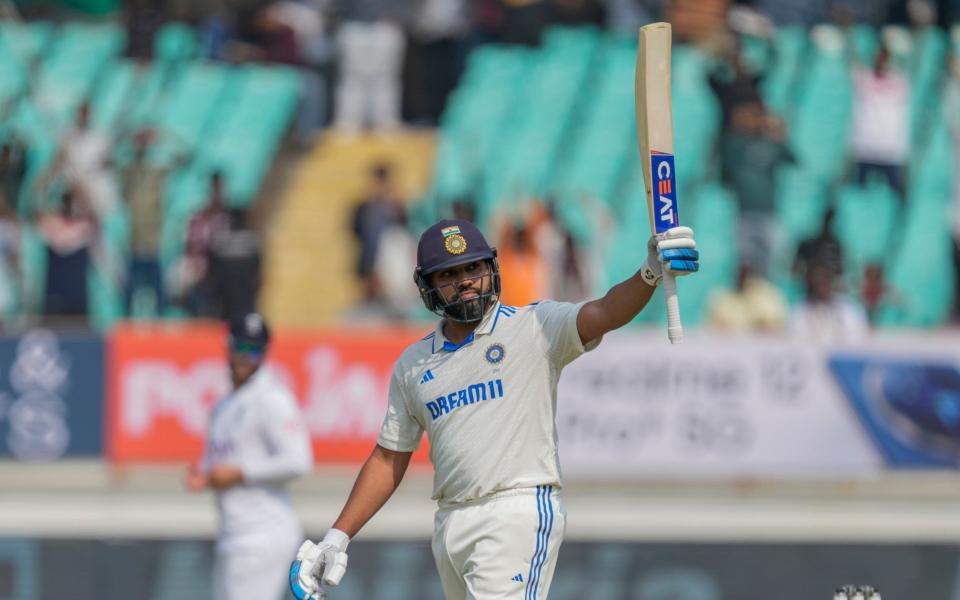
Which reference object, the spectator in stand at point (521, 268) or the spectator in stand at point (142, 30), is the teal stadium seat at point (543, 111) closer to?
the spectator in stand at point (521, 268)

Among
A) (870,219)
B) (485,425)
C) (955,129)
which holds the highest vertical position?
(955,129)

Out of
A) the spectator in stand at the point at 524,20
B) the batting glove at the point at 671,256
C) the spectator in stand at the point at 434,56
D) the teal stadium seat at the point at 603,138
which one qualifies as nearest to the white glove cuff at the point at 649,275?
the batting glove at the point at 671,256

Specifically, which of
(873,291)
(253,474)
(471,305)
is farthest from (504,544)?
(873,291)

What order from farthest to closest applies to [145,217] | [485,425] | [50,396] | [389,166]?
1. [389,166]
2. [145,217]
3. [50,396]
4. [485,425]

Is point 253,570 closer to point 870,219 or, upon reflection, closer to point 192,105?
point 870,219

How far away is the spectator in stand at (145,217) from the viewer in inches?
587

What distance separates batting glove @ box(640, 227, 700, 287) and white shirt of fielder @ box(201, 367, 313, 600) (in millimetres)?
3041

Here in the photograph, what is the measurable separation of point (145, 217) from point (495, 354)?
430 inches

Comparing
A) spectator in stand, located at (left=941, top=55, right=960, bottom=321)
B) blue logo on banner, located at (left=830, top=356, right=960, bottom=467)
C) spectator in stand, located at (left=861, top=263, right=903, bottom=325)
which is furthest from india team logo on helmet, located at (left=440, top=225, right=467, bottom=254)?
spectator in stand, located at (left=941, top=55, right=960, bottom=321)

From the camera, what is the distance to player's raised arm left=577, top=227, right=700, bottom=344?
4438 mm

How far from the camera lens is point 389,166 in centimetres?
1598

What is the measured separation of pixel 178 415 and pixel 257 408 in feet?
15.8

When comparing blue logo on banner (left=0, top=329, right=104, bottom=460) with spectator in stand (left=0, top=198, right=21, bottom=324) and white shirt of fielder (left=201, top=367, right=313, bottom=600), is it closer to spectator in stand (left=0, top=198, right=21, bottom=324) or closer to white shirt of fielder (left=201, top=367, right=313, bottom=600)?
spectator in stand (left=0, top=198, right=21, bottom=324)

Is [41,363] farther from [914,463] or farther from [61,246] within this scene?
[914,463]
